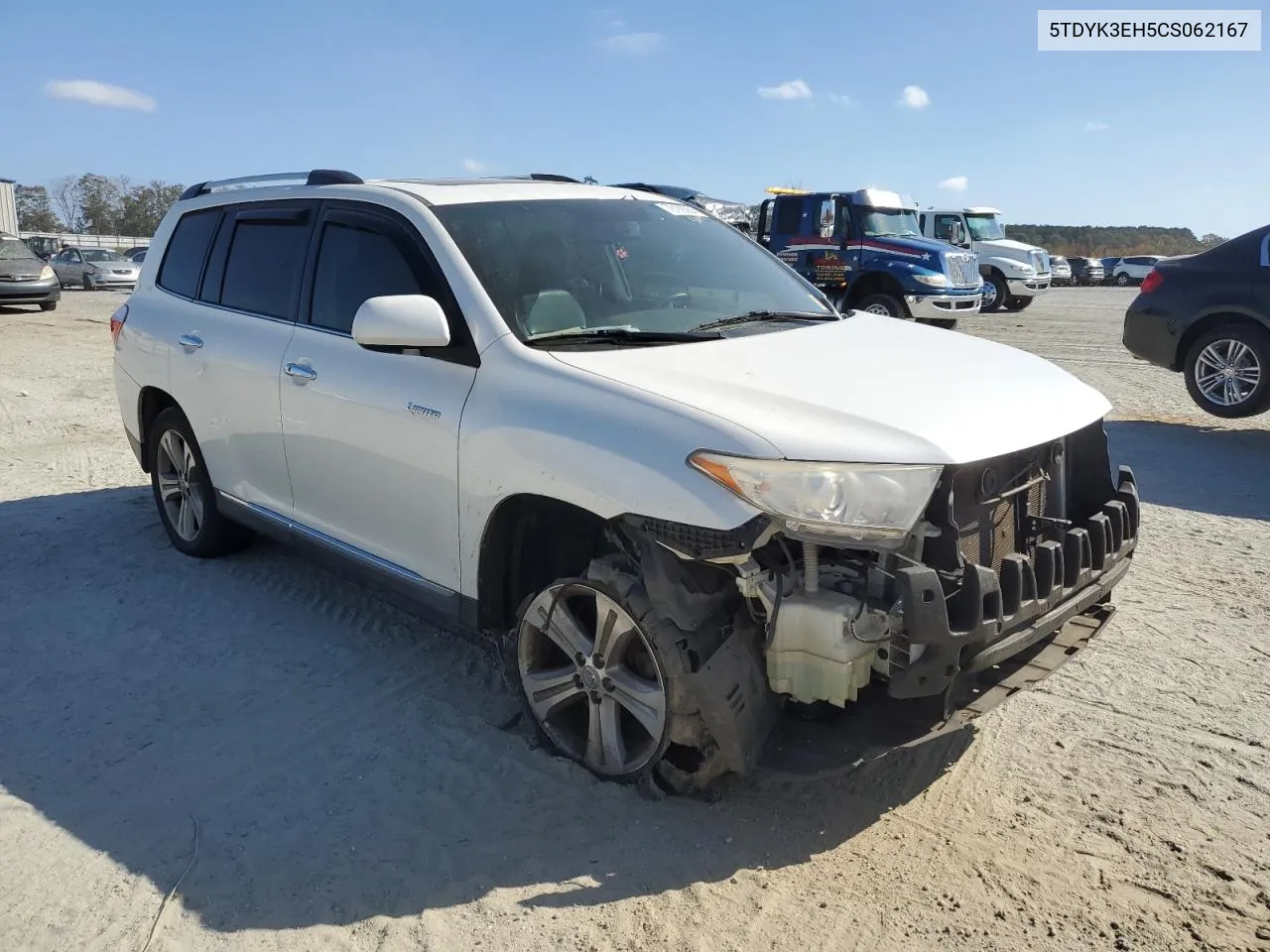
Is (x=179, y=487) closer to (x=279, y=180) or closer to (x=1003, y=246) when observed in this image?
(x=279, y=180)

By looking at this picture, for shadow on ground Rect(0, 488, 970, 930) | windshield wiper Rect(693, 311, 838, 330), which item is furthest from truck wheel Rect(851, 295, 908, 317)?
shadow on ground Rect(0, 488, 970, 930)

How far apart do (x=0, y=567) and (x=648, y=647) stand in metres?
4.21

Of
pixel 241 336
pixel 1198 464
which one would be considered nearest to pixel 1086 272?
pixel 1198 464

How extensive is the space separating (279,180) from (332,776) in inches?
115

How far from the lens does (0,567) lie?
553 centimetres

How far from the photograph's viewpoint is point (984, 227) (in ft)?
82.0

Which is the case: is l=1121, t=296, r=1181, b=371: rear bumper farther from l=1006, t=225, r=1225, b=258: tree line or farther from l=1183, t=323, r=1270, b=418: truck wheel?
l=1006, t=225, r=1225, b=258: tree line

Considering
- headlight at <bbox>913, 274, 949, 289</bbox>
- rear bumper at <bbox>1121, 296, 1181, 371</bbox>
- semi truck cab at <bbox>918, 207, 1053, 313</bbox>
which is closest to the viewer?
rear bumper at <bbox>1121, 296, 1181, 371</bbox>

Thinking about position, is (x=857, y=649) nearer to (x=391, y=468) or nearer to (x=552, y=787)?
(x=552, y=787)

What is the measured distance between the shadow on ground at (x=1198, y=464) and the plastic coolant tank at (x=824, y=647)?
4.65 metres

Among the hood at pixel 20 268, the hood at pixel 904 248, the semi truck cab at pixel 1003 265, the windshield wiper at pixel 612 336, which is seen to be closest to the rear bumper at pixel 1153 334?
the windshield wiper at pixel 612 336

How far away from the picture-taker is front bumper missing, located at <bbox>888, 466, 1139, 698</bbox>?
2.70 meters

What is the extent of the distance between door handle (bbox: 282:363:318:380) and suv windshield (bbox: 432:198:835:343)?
0.85 meters

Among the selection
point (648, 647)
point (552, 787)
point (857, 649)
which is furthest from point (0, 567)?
point (857, 649)
